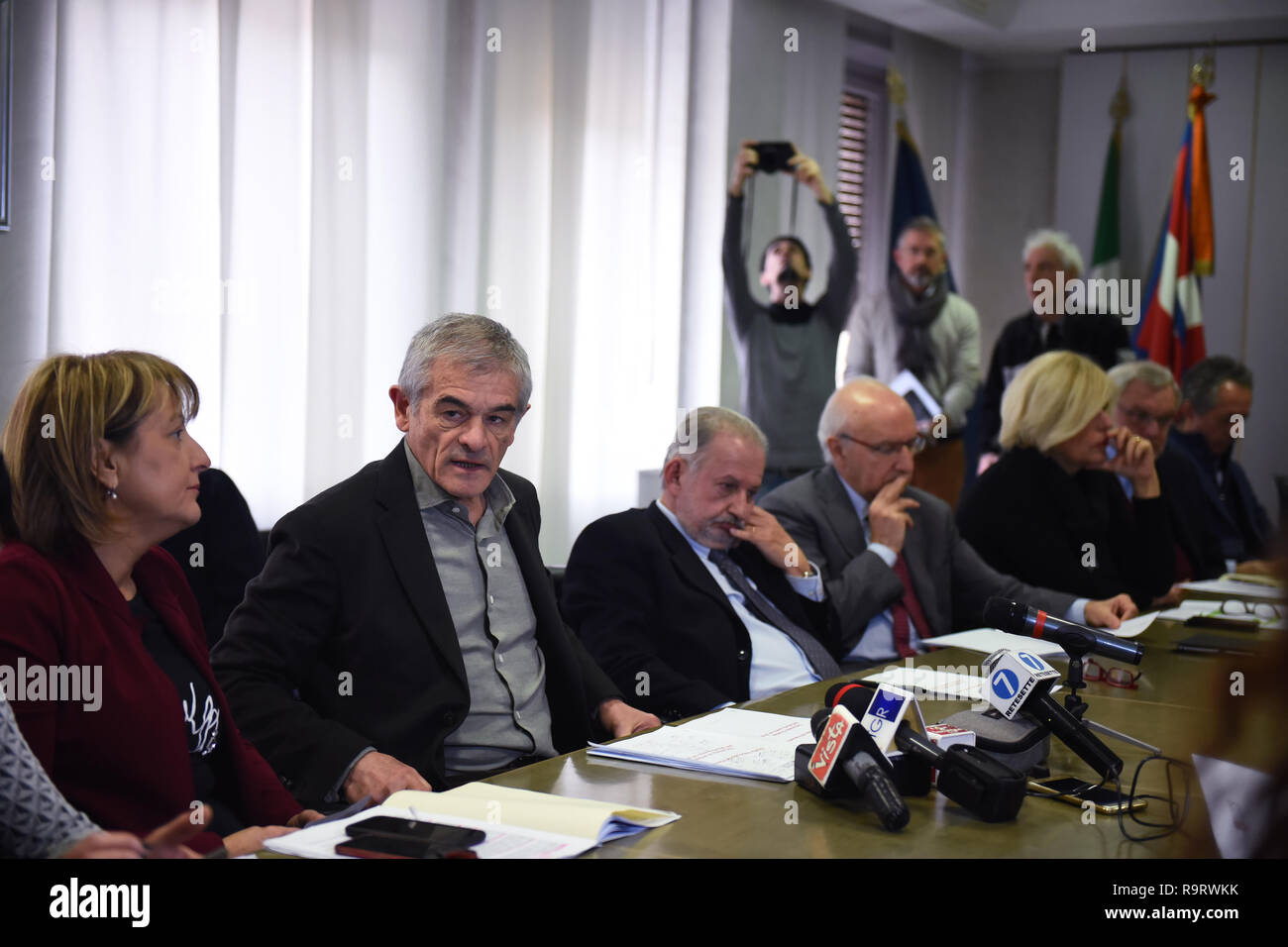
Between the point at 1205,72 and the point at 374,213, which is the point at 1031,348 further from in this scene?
the point at 374,213

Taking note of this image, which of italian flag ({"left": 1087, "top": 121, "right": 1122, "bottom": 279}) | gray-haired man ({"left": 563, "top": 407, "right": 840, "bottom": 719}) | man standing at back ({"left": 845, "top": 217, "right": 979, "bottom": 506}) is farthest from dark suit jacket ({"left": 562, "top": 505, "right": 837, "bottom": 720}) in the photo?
italian flag ({"left": 1087, "top": 121, "right": 1122, "bottom": 279})

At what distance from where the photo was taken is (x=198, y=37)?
3.94 metres

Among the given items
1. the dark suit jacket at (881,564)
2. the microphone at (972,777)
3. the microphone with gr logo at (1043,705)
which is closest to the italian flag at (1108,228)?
the dark suit jacket at (881,564)

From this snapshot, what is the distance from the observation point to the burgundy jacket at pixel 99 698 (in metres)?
1.68

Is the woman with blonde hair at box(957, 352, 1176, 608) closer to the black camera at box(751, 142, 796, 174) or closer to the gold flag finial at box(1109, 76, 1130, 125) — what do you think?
the black camera at box(751, 142, 796, 174)

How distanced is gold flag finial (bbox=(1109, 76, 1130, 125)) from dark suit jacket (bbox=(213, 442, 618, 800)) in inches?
281

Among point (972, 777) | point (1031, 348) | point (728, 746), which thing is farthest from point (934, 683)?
point (1031, 348)

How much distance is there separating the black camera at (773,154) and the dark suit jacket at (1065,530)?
8.42 ft

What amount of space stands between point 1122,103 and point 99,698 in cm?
788

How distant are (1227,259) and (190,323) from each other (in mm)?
6434

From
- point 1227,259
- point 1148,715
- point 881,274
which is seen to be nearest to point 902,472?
point 1148,715

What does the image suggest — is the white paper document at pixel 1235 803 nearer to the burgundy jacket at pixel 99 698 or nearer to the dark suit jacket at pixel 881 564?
the burgundy jacket at pixel 99 698

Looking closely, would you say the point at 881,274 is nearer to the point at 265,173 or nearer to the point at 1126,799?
the point at 265,173

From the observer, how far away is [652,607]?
9.68ft
